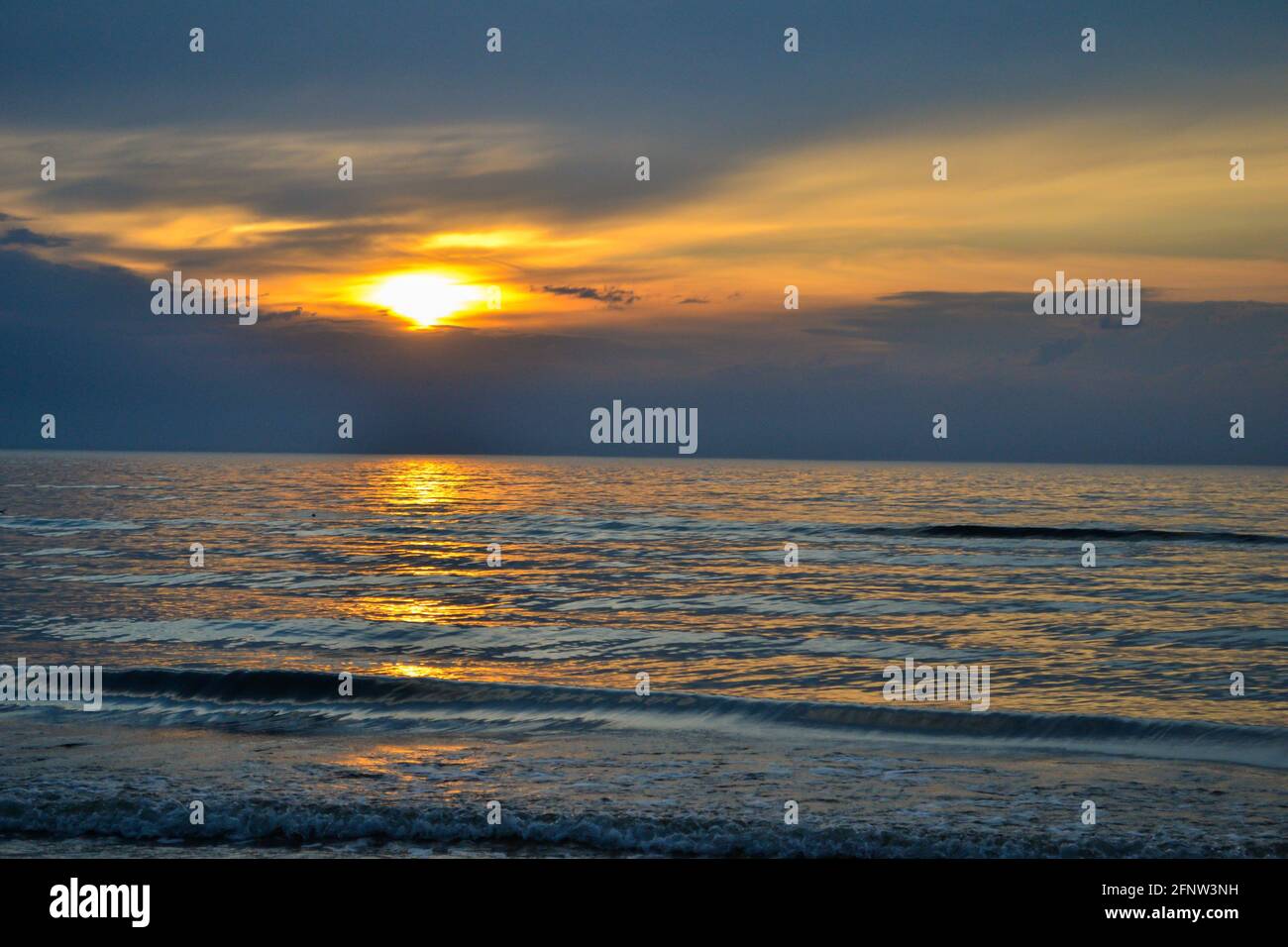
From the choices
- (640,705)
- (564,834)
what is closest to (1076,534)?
(640,705)

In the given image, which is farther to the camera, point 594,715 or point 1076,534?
point 1076,534

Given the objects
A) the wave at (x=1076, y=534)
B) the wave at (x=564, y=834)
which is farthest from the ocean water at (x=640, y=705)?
the wave at (x=1076, y=534)

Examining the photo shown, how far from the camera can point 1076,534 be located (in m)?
60.2

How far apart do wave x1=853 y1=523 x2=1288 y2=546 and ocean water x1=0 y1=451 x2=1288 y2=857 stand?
7889 mm

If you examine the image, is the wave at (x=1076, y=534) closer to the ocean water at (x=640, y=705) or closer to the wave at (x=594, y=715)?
the ocean water at (x=640, y=705)

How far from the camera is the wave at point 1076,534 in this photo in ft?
183

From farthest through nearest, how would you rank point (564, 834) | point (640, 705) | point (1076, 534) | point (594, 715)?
point (1076, 534) < point (640, 705) < point (594, 715) < point (564, 834)

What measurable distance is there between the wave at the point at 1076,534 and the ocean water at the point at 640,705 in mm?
7889

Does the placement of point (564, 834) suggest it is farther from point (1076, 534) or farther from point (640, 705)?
point (1076, 534)

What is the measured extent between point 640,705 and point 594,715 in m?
1.00

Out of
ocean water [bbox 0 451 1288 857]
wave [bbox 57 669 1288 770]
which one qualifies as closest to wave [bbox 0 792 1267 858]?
ocean water [bbox 0 451 1288 857]

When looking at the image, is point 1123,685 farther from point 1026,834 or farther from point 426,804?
point 426,804

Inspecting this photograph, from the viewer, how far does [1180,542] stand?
54.5m
